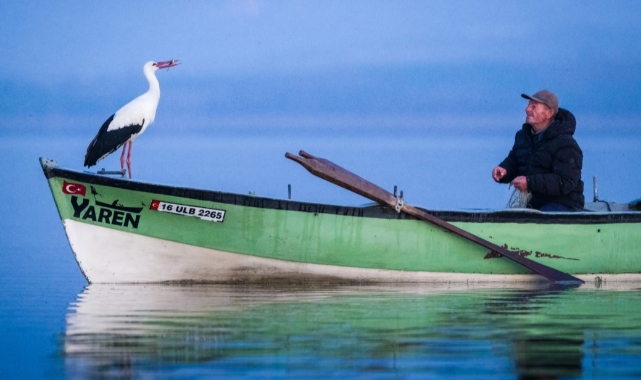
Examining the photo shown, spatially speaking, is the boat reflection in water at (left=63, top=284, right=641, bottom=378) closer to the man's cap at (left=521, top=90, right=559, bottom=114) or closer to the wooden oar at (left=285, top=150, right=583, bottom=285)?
the wooden oar at (left=285, top=150, right=583, bottom=285)

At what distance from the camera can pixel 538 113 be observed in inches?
448

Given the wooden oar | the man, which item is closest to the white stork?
the wooden oar

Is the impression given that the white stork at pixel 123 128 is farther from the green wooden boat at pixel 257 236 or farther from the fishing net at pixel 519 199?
the fishing net at pixel 519 199

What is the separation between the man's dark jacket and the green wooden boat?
0.30 meters

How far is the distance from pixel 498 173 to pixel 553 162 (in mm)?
550

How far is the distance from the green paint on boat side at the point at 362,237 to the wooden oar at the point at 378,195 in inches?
4.6

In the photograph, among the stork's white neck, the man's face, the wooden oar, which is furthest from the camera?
the stork's white neck

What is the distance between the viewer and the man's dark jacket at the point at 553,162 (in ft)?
36.6

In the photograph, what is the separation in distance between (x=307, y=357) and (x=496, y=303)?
11.4 feet

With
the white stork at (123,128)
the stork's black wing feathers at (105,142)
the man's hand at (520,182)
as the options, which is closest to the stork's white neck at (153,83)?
the white stork at (123,128)

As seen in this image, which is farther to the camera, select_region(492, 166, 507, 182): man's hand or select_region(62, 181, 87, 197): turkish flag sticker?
select_region(492, 166, 507, 182): man's hand

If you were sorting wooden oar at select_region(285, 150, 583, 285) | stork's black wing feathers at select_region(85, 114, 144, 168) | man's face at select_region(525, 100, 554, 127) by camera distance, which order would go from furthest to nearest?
stork's black wing feathers at select_region(85, 114, 144, 168), man's face at select_region(525, 100, 554, 127), wooden oar at select_region(285, 150, 583, 285)

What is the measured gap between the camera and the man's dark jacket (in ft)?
36.6

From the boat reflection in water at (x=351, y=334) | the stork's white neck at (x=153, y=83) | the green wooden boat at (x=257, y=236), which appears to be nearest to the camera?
the boat reflection in water at (x=351, y=334)
